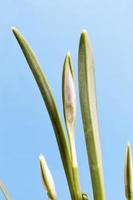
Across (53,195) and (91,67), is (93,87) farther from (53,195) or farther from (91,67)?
(53,195)

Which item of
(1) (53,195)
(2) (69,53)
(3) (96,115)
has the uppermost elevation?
(2) (69,53)

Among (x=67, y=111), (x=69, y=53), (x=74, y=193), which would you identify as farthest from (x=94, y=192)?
(x=69, y=53)

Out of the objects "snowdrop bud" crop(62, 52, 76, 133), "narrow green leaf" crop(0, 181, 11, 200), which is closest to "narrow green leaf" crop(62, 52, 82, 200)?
"snowdrop bud" crop(62, 52, 76, 133)

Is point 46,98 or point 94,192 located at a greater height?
point 46,98

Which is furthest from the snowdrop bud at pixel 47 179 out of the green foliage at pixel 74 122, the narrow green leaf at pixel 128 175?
the narrow green leaf at pixel 128 175

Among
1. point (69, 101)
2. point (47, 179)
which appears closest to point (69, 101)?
point (69, 101)

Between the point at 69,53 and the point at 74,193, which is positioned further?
the point at 69,53
